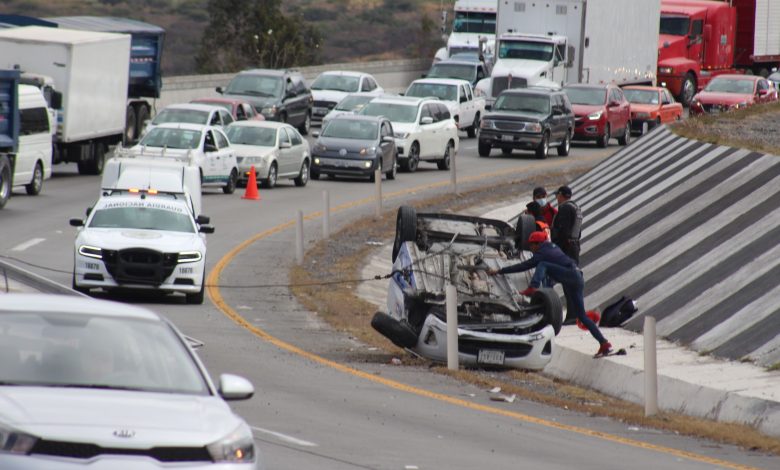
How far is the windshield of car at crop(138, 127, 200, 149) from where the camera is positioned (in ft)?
120

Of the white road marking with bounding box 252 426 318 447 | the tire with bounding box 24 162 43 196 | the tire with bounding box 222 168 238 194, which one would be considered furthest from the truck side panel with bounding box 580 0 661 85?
the white road marking with bounding box 252 426 318 447

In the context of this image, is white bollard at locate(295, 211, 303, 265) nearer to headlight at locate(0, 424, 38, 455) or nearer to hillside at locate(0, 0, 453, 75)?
headlight at locate(0, 424, 38, 455)

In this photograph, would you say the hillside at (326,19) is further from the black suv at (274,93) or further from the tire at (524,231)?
the tire at (524,231)

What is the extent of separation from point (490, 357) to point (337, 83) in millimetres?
38910

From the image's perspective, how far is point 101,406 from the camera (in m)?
7.82

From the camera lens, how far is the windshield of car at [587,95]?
51.3 metres

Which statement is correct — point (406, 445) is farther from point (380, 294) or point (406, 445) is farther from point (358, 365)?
point (380, 294)

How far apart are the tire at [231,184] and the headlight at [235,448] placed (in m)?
29.8

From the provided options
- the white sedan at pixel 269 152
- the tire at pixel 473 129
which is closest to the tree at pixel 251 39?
the tire at pixel 473 129

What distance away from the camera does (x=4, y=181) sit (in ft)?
105

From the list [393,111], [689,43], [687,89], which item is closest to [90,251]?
[393,111]

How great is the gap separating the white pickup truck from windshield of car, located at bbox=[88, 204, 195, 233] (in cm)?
2828

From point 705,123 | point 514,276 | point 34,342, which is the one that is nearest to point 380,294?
point 514,276

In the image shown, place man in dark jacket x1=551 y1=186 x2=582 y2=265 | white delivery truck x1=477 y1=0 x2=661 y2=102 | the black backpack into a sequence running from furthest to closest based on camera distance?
white delivery truck x1=477 y1=0 x2=661 y2=102
man in dark jacket x1=551 y1=186 x2=582 y2=265
the black backpack
